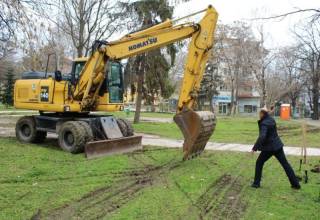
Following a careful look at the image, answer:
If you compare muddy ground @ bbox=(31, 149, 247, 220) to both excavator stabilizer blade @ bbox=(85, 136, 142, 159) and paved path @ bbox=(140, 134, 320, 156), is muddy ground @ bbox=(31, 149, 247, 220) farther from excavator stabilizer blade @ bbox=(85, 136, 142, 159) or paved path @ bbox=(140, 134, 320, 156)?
A: paved path @ bbox=(140, 134, 320, 156)

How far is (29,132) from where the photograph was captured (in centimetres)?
1666

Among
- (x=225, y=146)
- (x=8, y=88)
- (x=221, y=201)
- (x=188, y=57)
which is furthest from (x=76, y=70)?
(x=8, y=88)

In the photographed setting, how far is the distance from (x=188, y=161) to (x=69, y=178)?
3.96m

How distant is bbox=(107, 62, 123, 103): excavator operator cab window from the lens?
610 inches

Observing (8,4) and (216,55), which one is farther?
(216,55)

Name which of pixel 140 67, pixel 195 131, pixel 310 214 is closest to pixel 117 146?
pixel 195 131

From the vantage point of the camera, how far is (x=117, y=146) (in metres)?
14.4

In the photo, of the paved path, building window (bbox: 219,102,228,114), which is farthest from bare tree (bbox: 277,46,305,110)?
the paved path

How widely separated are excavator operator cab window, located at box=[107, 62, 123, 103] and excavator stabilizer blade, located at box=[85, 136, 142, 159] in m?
1.67

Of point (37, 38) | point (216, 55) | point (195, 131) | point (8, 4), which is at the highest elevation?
point (216, 55)

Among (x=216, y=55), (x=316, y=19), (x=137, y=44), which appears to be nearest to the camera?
(x=316, y=19)

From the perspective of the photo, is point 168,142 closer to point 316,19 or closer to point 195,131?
point 195,131

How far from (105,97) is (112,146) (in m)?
2.20

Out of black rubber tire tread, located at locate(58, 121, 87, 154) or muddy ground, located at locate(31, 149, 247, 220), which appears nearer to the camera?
muddy ground, located at locate(31, 149, 247, 220)
